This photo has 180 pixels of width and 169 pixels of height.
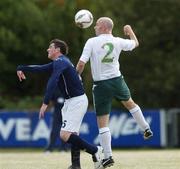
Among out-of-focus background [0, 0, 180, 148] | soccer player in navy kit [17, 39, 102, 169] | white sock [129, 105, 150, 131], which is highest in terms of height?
soccer player in navy kit [17, 39, 102, 169]

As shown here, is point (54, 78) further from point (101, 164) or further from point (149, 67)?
point (149, 67)

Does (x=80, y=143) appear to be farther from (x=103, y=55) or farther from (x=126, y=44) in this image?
(x=126, y=44)

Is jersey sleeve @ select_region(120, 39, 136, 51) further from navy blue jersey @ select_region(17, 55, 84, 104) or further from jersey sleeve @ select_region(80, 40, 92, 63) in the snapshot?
navy blue jersey @ select_region(17, 55, 84, 104)

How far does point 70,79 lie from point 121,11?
28.3 meters

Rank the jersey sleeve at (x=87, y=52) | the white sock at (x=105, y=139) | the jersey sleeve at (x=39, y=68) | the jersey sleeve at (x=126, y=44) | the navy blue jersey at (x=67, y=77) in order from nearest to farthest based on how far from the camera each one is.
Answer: the navy blue jersey at (x=67, y=77) → the jersey sleeve at (x=87, y=52) → the jersey sleeve at (x=39, y=68) → the white sock at (x=105, y=139) → the jersey sleeve at (x=126, y=44)

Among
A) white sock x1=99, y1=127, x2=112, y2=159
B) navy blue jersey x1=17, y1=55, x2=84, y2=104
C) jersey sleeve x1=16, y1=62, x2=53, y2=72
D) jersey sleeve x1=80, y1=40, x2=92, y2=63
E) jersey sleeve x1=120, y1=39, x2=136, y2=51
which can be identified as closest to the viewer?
navy blue jersey x1=17, y1=55, x2=84, y2=104

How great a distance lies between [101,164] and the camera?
1282 cm

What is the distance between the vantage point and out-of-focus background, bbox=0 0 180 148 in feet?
95.6

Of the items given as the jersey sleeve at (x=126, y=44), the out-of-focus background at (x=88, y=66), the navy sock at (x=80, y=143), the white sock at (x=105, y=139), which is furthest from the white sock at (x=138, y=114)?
the out-of-focus background at (x=88, y=66)

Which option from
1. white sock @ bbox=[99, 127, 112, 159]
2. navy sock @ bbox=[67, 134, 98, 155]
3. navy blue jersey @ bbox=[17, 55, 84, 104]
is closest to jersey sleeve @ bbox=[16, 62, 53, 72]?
navy blue jersey @ bbox=[17, 55, 84, 104]

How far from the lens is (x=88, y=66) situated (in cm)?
3872

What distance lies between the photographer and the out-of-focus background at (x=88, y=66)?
95.6ft

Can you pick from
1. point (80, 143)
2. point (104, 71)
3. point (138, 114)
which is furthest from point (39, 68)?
point (138, 114)

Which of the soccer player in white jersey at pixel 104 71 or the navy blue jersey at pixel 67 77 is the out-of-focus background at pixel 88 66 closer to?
the soccer player in white jersey at pixel 104 71
